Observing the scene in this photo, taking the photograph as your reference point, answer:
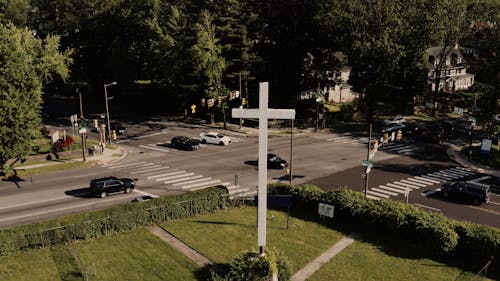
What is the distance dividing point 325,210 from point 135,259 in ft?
43.9

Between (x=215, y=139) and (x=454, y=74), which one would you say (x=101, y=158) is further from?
(x=454, y=74)

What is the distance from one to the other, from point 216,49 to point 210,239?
→ 4155 cm

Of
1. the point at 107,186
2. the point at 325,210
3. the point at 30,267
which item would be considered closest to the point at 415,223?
the point at 325,210

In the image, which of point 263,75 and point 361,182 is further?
point 263,75

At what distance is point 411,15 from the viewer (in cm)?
6588

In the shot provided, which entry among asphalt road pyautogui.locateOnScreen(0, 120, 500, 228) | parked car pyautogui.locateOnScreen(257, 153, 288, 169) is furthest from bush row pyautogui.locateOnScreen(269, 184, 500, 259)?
parked car pyautogui.locateOnScreen(257, 153, 288, 169)

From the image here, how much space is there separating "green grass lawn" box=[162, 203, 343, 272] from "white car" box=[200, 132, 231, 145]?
1005 inches

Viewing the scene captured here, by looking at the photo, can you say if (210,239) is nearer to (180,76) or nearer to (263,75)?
(180,76)

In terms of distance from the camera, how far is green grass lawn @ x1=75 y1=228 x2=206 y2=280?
2528cm

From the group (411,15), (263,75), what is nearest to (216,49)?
(263,75)

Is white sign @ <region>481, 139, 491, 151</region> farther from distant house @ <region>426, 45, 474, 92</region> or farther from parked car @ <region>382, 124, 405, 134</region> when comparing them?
distant house @ <region>426, 45, 474, 92</region>

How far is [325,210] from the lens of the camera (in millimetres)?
32719

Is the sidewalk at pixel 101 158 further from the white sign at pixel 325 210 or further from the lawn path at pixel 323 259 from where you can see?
the lawn path at pixel 323 259

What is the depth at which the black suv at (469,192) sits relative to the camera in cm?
3928
